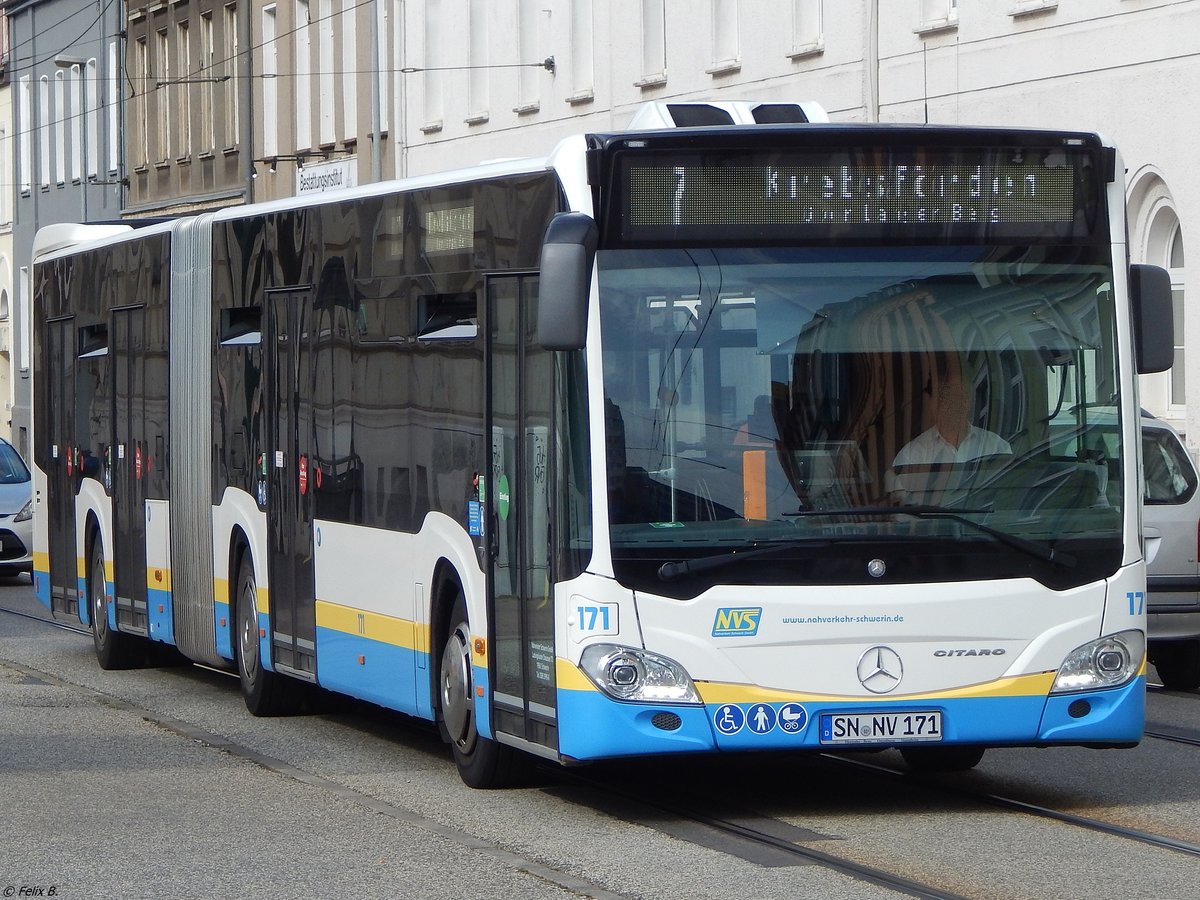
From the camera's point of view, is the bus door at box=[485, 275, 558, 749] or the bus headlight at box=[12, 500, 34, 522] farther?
the bus headlight at box=[12, 500, 34, 522]

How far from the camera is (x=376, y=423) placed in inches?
494

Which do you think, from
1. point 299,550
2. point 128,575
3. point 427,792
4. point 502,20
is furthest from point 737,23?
point 427,792

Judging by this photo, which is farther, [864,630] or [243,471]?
[243,471]

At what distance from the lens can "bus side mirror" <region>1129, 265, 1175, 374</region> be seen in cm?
1038

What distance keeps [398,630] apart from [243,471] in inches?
128

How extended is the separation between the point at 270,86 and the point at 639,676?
134 ft

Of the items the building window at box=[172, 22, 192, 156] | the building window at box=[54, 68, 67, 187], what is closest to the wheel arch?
the building window at box=[172, 22, 192, 156]

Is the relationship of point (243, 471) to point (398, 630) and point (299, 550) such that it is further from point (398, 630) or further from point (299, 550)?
point (398, 630)

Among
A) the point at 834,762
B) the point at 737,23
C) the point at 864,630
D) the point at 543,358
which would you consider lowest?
the point at 834,762

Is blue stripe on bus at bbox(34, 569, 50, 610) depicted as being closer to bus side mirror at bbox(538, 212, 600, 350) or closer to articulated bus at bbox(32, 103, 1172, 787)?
articulated bus at bbox(32, 103, 1172, 787)

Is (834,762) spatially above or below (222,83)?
below

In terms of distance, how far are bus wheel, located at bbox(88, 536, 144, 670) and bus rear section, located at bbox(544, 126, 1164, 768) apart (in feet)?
28.8

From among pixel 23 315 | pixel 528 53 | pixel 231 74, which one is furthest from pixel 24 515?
pixel 23 315

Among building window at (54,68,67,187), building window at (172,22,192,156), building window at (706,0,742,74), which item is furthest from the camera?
building window at (54,68,67,187)
